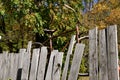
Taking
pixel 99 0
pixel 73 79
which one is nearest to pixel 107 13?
pixel 99 0

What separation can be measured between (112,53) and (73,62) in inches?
35.8

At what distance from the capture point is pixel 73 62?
4.93m

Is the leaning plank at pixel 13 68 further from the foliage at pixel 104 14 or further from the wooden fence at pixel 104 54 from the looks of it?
the foliage at pixel 104 14

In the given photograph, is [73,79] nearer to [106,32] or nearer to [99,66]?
[99,66]

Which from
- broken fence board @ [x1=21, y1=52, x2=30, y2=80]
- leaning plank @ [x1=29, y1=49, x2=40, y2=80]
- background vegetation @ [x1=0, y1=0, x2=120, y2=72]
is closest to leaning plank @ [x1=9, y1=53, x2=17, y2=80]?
broken fence board @ [x1=21, y1=52, x2=30, y2=80]

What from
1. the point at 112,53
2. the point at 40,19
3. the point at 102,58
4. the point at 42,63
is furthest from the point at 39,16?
the point at 112,53

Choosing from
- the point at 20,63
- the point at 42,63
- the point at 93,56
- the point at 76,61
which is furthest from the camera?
the point at 20,63

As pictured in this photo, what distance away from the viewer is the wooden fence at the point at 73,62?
13.8ft

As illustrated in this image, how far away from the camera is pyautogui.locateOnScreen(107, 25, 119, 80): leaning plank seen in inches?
162

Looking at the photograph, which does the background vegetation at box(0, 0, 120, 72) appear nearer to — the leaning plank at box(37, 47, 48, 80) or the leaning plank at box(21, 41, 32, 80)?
the leaning plank at box(21, 41, 32, 80)

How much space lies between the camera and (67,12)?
518 inches

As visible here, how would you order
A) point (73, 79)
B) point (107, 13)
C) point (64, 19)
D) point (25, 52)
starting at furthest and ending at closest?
point (107, 13) < point (64, 19) < point (25, 52) < point (73, 79)

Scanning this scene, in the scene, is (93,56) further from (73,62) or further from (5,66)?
(5,66)

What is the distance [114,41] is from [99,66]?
1.40ft
